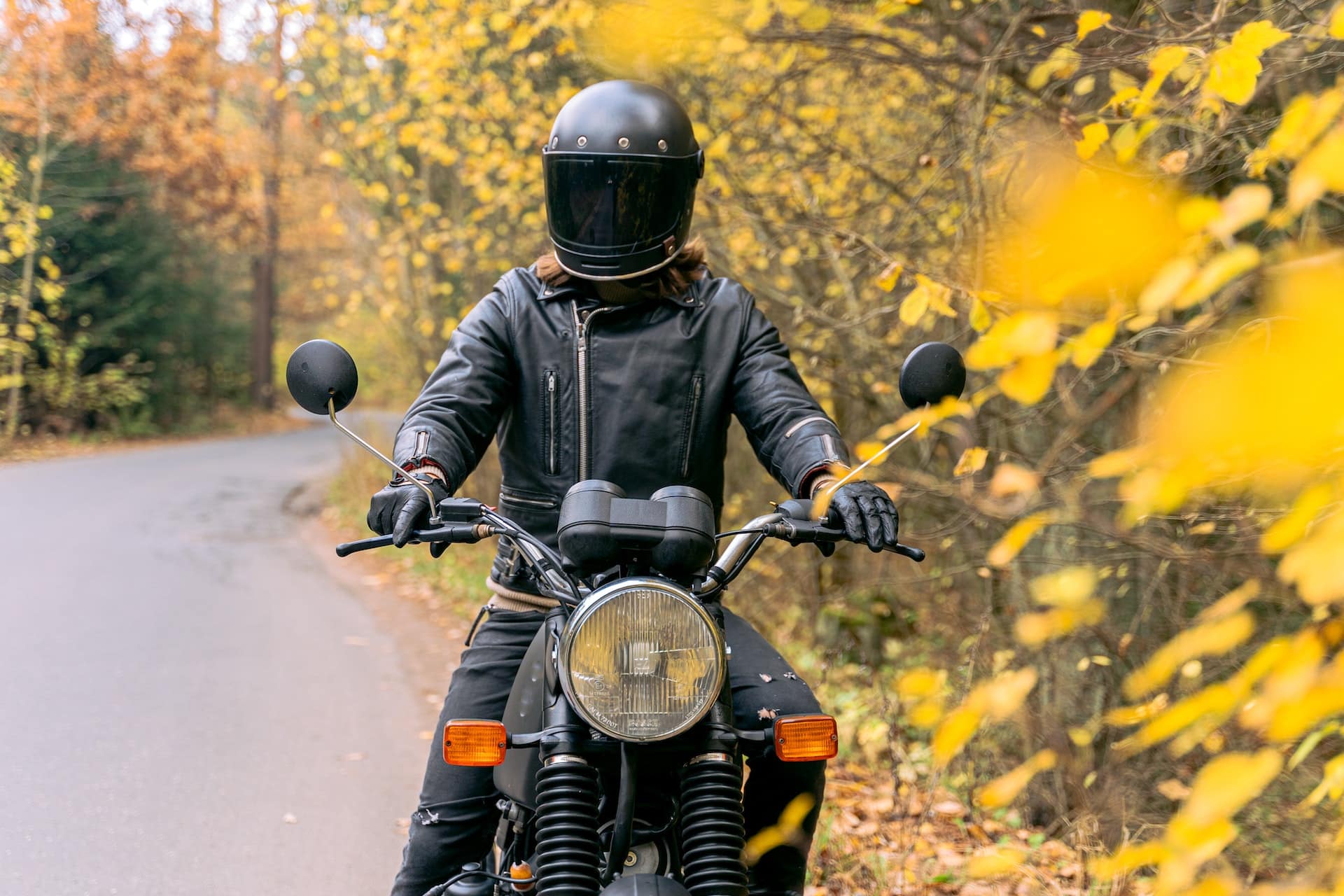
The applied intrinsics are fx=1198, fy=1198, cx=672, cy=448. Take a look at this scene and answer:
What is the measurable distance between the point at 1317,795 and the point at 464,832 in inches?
64.9

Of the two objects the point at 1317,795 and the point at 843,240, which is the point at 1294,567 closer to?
the point at 1317,795

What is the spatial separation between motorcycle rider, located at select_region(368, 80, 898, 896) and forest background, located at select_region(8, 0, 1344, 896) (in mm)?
637

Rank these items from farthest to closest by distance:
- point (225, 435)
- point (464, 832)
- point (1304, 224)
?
point (225, 435)
point (1304, 224)
point (464, 832)

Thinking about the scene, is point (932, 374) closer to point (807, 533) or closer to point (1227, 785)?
point (807, 533)

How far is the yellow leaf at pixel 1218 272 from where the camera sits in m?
1.16

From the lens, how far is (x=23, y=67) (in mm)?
17594

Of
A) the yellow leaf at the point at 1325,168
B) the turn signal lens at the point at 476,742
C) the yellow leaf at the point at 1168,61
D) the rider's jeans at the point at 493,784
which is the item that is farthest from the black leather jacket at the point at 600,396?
the yellow leaf at the point at 1325,168

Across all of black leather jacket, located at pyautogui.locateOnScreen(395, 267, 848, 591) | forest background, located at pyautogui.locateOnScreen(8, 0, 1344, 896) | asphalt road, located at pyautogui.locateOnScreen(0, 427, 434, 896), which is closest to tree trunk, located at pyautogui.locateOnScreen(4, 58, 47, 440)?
asphalt road, located at pyautogui.locateOnScreen(0, 427, 434, 896)

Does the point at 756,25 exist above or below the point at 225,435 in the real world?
above

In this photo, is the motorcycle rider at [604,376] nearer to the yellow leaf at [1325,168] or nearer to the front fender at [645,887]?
the front fender at [645,887]

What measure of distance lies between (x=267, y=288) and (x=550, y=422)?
30.3 m

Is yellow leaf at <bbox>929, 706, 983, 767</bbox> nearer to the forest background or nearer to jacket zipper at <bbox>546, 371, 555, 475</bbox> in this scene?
the forest background

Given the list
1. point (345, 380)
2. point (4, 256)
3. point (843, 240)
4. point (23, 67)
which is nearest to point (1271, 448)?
point (345, 380)

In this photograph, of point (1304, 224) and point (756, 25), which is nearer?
point (1304, 224)
